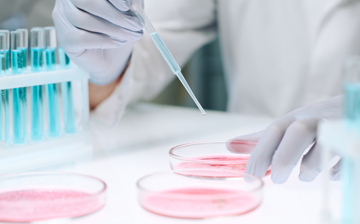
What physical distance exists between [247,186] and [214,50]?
8.52 feet

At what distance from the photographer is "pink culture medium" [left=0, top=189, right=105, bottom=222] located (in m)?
0.64

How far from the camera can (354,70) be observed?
1.50ft

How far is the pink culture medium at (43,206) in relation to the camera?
2.11 feet

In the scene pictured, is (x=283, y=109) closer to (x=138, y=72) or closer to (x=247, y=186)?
(x=138, y=72)

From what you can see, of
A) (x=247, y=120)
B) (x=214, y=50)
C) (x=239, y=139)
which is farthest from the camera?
(x=214, y=50)

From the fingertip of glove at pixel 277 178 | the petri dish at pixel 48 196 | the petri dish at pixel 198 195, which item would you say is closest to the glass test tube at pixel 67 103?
the petri dish at pixel 48 196

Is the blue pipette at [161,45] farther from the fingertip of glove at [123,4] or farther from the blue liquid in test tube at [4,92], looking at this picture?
the blue liquid in test tube at [4,92]

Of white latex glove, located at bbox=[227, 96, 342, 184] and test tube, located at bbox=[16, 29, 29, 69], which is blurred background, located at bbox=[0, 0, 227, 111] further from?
white latex glove, located at bbox=[227, 96, 342, 184]

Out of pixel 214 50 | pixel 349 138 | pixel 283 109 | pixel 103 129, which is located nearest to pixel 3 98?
pixel 103 129

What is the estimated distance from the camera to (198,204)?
0.65 metres

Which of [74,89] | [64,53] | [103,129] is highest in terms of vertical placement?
[64,53]

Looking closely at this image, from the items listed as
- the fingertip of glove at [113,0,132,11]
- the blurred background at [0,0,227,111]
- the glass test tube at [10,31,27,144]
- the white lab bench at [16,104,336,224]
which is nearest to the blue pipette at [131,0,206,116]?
the fingertip of glove at [113,0,132,11]

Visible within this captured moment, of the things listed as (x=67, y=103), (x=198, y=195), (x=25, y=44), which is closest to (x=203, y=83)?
(x=67, y=103)

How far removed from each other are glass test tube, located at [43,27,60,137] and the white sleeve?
0.35m
